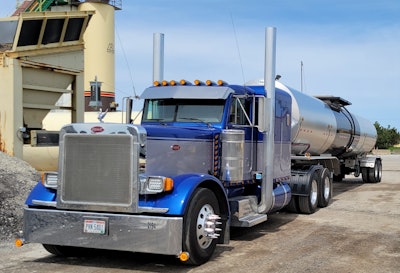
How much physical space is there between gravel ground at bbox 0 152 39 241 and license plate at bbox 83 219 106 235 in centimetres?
265

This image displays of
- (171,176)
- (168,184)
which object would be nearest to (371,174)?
(171,176)

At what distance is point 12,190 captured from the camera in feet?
33.4

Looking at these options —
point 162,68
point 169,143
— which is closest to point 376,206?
point 162,68

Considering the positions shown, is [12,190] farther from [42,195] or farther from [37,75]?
[37,75]

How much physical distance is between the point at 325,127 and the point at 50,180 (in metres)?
9.69

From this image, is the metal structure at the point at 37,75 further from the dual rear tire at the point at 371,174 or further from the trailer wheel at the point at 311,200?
the dual rear tire at the point at 371,174

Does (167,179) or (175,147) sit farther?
(175,147)

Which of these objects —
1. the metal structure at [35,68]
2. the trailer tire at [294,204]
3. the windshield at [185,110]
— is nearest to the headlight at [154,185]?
the windshield at [185,110]

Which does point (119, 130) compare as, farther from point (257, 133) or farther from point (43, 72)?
point (43, 72)

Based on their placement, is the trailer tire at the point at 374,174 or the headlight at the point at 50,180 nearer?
the headlight at the point at 50,180

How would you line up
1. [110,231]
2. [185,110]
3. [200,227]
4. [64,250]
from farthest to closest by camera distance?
1. [185,110]
2. [64,250]
3. [200,227]
4. [110,231]

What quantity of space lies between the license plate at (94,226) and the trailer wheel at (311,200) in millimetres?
6933

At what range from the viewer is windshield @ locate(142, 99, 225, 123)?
8.73 m

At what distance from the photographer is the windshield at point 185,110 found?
8.73m
